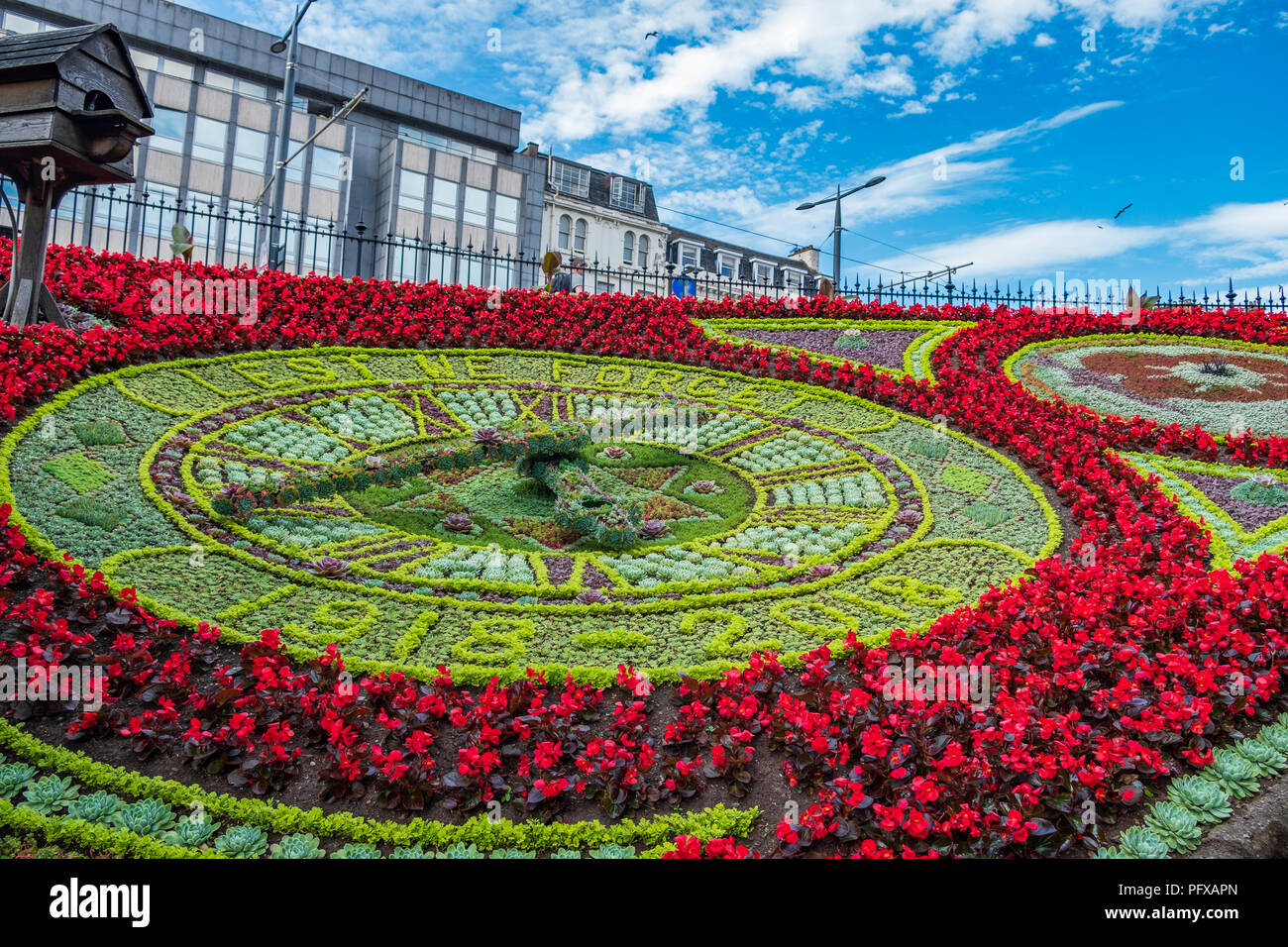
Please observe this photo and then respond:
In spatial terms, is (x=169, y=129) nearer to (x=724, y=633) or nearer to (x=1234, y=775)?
(x=724, y=633)

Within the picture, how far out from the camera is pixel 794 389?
480 inches

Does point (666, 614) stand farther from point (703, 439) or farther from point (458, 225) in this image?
point (458, 225)

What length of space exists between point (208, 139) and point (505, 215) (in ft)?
46.9

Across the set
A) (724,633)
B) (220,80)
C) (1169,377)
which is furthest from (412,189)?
(724,633)

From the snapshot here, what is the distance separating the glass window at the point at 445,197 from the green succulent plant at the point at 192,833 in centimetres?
4293

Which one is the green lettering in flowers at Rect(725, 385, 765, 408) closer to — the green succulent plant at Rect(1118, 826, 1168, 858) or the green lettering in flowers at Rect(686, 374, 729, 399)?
the green lettering in flowers at Rect(686, 374, 729, 399)

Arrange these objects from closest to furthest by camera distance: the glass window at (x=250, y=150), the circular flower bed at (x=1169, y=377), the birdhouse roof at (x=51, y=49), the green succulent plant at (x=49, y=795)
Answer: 1. the green succulent plant at (x=49, y=795)
2. the birdhouse roof at (x=51, y=49)
3. the circular flower bed at (x=1169, y=377)
4. the glass window at (x=250, y=150)

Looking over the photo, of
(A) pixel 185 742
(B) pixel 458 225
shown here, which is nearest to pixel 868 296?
(A) pixel 185 742

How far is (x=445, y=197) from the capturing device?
4359cm

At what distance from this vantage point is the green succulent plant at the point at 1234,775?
4.31 meters

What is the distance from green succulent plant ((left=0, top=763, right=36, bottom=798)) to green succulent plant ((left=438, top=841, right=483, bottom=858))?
2.01 meters

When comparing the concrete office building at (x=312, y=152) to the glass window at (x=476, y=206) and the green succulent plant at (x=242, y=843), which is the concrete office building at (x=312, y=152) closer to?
the glass window at (x=476, y=206)

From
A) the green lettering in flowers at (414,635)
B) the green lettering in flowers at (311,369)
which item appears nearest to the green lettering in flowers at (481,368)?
the green lettering in flowers at (311,369)

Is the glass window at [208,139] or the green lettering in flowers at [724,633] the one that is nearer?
the green lettering in flowers at [724,633]
